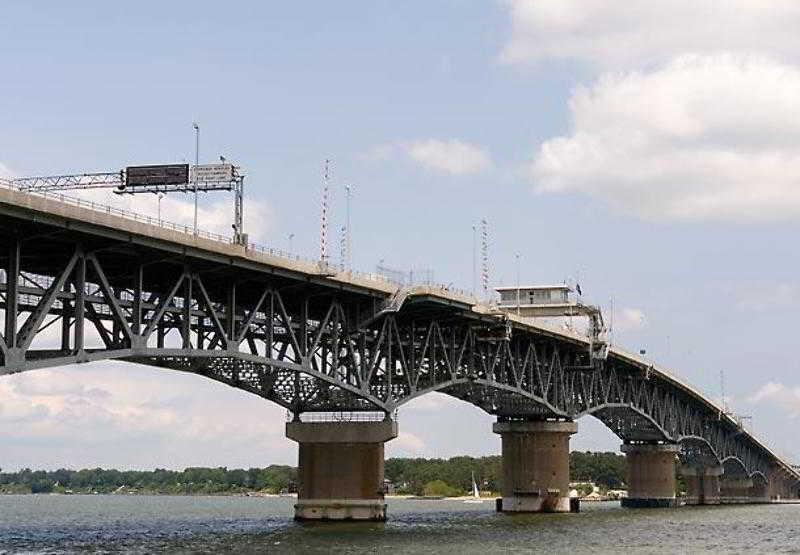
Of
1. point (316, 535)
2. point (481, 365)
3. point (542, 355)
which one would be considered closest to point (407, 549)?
point (316, 535)

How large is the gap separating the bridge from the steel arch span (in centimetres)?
13

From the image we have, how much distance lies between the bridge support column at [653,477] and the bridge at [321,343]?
7417 millimetres

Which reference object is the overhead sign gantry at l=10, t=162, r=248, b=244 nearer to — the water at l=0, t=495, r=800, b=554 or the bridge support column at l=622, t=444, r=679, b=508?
the water at l=0, t=495, r=800, b=554

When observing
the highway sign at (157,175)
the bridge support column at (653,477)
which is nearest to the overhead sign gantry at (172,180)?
the highway sign at (157,175)

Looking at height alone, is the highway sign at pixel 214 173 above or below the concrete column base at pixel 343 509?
above

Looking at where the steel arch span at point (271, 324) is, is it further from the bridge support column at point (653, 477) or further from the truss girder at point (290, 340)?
the bridge support column at point (653, 477)

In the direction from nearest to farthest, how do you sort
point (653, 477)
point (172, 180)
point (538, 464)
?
point (172, 180), point (538, 464), point (653, 477)

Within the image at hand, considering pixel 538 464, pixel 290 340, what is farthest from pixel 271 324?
pixel 538 464

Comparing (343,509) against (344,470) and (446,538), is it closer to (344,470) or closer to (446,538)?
(344,470)

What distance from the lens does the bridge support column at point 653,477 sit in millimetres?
179375

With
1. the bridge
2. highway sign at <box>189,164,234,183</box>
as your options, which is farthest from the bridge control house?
highway sign at <box>189,164,234,183</box>

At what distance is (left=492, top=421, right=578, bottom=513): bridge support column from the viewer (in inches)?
5477

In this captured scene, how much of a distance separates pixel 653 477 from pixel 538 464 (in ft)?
152

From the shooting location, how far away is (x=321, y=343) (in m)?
94.6
